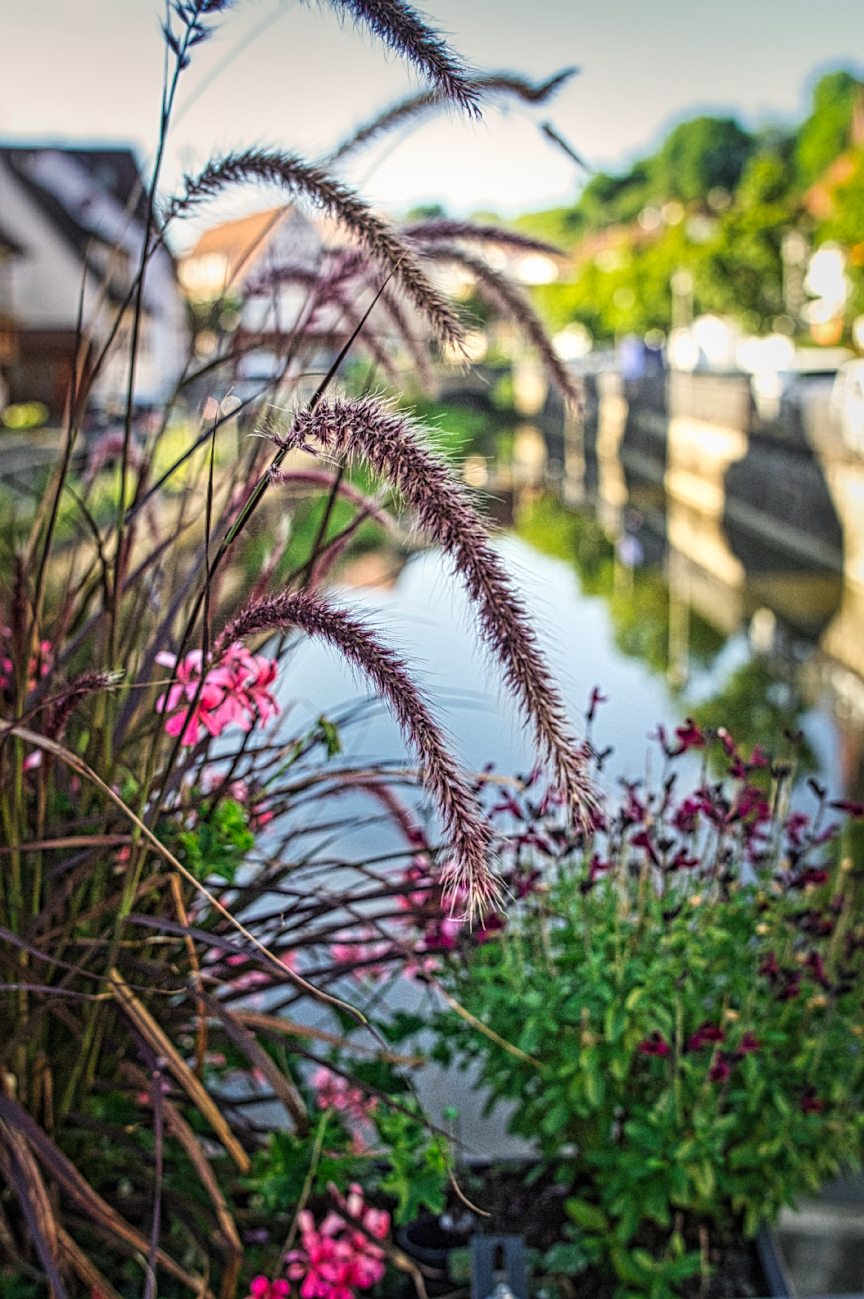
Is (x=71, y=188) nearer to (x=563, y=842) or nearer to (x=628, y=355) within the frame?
(x=628, y=355)

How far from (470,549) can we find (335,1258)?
3.79 ft

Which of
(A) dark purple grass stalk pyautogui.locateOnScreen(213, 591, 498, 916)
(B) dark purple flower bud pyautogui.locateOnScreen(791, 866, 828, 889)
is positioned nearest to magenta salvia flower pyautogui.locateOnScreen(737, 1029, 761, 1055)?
(B) dark purple flower bud pyautogui.locateOnScreen(791, 866, 828, 889)

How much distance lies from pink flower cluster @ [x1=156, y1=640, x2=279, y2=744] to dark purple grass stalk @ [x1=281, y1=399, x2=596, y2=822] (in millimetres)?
553

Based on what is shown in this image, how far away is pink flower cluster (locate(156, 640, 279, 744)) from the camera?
1533mm

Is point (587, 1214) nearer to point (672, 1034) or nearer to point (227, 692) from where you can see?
point (672, 1034)

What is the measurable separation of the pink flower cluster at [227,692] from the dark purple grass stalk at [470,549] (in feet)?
1.81

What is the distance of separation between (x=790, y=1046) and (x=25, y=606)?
136 cm

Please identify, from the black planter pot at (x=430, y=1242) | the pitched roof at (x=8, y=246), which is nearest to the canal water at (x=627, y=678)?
the black planter pot at (x=430, y=1242)

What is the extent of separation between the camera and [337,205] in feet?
4.29

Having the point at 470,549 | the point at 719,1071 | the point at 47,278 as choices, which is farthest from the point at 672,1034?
the point at 47,278

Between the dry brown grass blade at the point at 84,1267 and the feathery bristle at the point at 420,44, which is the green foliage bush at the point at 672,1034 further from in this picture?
the feathery bristle at the point at 420,44

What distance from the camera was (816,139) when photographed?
7669 centimetres

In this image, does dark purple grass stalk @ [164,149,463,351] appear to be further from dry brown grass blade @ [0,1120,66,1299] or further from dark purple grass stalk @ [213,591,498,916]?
dry brown grass blade @ [0,1120,66,1299]

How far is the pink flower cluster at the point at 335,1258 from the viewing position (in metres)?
1.67
